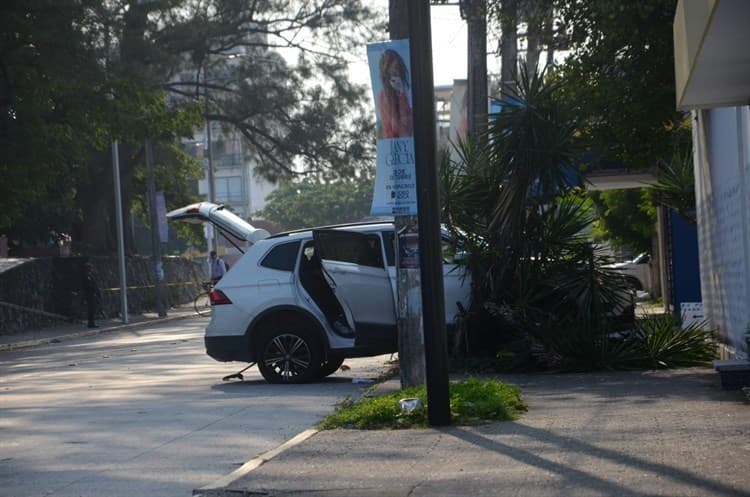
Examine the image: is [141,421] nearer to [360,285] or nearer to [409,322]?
[409,322]

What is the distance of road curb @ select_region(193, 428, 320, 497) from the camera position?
7.59 m

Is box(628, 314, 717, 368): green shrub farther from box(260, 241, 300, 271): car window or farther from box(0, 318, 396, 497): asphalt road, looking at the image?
box(260, 241, 300, 271): car window

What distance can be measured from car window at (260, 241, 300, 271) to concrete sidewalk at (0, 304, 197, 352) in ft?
45.7

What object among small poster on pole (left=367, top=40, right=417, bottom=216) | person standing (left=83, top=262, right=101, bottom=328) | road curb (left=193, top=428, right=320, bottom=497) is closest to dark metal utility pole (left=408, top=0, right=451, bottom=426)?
road curb (left=193, top=428, right=320, bottom=497)

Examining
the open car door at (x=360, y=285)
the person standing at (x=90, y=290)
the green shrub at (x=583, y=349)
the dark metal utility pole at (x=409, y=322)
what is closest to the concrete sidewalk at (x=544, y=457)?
the dark metal utility pole at (x=409, y=322)

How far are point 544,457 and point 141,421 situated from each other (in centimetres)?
498

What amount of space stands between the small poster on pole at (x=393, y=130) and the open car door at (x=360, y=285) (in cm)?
244

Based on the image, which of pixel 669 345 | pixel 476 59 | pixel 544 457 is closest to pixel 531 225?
pixel 669 345

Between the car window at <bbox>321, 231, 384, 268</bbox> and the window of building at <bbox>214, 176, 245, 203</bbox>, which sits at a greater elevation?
the window of building at <bbox>214, 176, 245, 203</bbox>

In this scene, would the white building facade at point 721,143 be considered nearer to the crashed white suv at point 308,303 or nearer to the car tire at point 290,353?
the crashed white suv at point 308,303

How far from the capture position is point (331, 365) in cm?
1548

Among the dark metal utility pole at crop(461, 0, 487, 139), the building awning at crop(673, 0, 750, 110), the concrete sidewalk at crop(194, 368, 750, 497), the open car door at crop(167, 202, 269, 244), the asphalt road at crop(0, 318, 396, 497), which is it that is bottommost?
the asphalt road at crop(0, 318, 396, 497)

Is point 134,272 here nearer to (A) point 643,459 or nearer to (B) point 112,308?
(B) point 112,308

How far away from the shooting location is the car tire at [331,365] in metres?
15.1
